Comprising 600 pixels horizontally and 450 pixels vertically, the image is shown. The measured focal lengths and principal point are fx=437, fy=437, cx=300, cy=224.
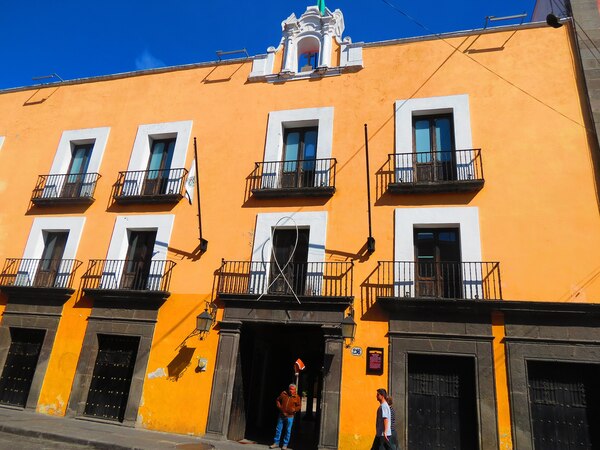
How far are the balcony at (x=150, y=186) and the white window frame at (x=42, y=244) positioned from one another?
1627 mm

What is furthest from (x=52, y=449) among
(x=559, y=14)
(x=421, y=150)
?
(x=559, y=14)

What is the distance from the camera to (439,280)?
34.1 ft

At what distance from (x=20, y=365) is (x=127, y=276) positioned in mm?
4013

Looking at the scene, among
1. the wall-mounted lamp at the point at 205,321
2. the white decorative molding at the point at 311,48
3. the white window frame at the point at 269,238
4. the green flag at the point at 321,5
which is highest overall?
the green flag at the point at 321,5

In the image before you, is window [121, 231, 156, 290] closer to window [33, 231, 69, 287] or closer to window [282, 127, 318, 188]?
window [33, 231, 69, 287]

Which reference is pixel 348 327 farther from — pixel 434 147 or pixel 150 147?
pixel 150 147

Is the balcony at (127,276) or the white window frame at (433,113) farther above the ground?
the white window frame at (433,113)

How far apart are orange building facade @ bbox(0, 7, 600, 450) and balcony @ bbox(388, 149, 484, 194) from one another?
6 centimetres

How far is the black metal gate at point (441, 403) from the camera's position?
30.3 feet

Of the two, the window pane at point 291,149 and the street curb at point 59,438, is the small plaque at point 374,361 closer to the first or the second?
the street curb at point 59,438

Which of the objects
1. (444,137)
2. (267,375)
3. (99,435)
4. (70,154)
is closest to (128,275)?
(99,435)

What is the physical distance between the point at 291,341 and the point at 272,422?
247 centimetres

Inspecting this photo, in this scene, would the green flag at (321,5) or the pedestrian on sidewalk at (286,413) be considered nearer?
the pedestrian on sidewalk at (286,413)

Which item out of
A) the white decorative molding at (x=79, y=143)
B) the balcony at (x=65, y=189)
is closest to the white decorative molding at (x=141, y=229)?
the balcony at (x=65, y=189)
